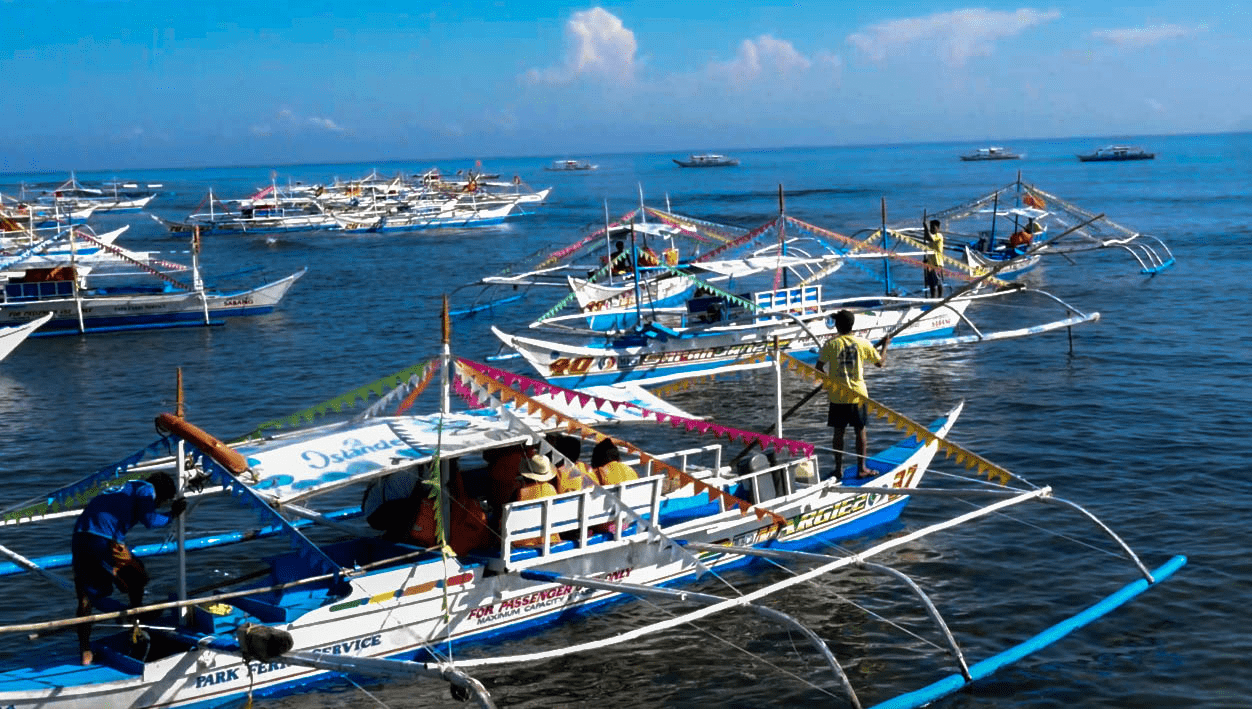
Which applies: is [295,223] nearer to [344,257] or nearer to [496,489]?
[344,257]

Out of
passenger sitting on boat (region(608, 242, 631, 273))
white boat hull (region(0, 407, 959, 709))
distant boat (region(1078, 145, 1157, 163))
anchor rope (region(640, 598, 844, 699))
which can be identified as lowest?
anchor rope (region(640, 598, 844, 699))

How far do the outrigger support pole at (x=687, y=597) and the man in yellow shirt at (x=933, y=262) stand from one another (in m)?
18.8

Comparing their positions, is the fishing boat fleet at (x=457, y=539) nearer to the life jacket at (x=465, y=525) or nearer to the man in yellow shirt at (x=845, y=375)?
the life jacket at (x=465, y=525)

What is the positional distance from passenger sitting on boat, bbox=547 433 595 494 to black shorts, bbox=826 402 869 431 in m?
3.68

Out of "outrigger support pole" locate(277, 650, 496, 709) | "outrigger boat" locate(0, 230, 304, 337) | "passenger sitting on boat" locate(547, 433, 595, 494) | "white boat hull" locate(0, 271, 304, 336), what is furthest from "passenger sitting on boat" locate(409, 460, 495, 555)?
"white boat hull" locate(0, 271, 304, 336)

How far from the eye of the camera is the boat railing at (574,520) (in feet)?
36.2

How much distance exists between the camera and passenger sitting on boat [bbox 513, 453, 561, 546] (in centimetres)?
1127

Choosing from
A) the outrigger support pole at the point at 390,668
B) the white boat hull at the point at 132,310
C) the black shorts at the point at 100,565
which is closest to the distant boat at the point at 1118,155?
the white boat hull at the point at 132,310

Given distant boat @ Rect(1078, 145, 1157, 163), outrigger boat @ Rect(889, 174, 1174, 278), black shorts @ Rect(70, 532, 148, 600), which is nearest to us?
black shorts @ Rect(70, 532, 148, 600)

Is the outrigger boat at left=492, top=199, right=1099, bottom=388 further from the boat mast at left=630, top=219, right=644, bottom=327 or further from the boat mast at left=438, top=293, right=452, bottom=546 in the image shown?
the boat mast at left=438, top=293, right=452, bottom=546

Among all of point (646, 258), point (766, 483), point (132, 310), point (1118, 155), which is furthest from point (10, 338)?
point (1118, 155)

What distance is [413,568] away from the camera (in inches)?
424

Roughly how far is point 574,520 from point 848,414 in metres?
4.37

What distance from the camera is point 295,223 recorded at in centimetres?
6769
